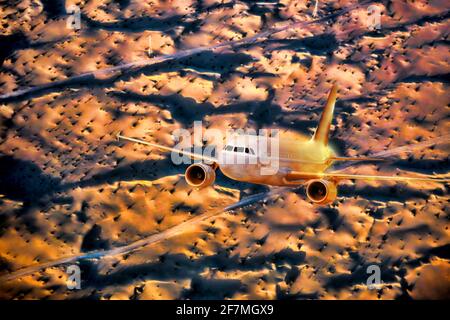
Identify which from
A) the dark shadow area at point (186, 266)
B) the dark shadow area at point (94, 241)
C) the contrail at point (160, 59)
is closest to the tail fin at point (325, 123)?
the dark shadow area at point (186, 266)

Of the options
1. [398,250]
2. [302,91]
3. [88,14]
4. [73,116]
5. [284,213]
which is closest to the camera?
[398,250]

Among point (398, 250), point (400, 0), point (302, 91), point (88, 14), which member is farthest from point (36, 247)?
point (400, 0)

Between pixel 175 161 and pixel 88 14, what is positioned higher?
pixel 88 14

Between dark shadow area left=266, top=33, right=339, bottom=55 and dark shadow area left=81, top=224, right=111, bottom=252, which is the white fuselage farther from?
dark shadow area left=81, top=224, right=111, bottom=252

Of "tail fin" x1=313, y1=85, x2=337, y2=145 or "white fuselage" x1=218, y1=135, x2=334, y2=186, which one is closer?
"white fuselage" x1=218, y1=135, x2=334, y2=186

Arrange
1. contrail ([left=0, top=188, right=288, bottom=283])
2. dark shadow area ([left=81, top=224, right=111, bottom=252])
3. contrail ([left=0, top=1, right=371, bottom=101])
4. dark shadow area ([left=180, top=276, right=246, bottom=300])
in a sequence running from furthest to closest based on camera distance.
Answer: contrail ([left=0, top=1, right=371, bottom=101]), dark shadow area ([left=81, top=224, right=111, bottom=252]), contrail ([left=0, top=188, right=288, bottom=283]), dark shadow area ([left=180, top=276, right=246, bottom=300])

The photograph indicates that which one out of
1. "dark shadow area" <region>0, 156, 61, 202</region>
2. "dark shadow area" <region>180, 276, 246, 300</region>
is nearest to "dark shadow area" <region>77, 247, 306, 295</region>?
"dark shadow area" <region>180, 276, 246, 300</region>

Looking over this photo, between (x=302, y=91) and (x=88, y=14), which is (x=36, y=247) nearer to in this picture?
(x=88, y=14)
